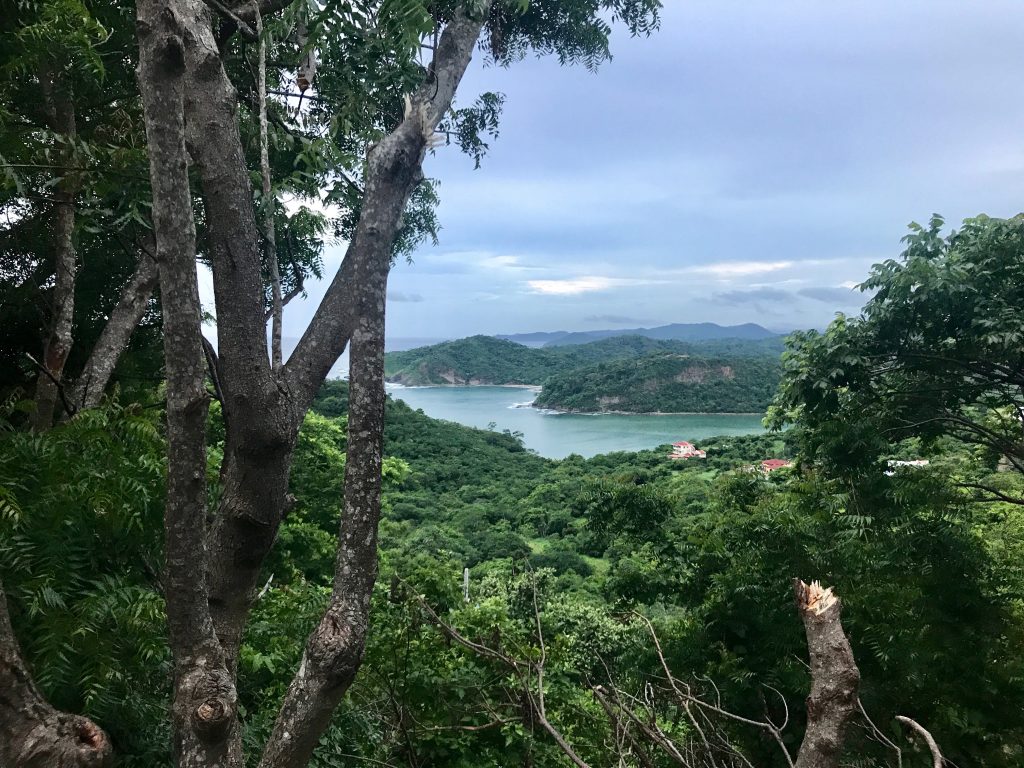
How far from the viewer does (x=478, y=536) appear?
18.8 metres

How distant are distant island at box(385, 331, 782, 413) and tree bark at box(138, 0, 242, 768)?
36.2 m

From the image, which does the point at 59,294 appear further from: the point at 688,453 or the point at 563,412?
the point at 563,412

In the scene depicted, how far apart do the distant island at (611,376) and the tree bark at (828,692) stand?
3659 centimetres

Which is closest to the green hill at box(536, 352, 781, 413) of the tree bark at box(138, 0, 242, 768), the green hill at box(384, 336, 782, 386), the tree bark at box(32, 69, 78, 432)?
the green hill at box(384, 336, 782, 386)

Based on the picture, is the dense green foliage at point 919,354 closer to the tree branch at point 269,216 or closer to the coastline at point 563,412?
the tree branch at point 269,216

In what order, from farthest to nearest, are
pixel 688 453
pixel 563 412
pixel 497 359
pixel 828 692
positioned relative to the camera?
pixel 497 359
pixel 563 412
pixel 688 453
pixel 828 692

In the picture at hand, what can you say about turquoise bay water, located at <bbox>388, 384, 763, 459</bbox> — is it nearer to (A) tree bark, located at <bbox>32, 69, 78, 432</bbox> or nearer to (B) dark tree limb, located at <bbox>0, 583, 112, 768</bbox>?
(A) tree bark, located at <bbox>32, 69, 78, 432</bbox>

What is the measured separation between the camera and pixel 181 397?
4.92 ft

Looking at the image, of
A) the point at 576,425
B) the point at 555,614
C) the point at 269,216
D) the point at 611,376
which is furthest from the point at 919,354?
the point at 611,376

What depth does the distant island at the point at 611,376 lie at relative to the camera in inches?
1891

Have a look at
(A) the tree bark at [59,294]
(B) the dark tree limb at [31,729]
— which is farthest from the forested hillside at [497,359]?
(B) the dark tree limb at [31,729]

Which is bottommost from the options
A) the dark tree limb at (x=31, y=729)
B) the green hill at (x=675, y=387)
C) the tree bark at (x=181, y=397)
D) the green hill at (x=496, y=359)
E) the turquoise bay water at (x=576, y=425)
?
the turquoise bay water at (x=576, y=425)

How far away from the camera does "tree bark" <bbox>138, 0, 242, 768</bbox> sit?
1467mm

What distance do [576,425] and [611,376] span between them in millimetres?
6863
